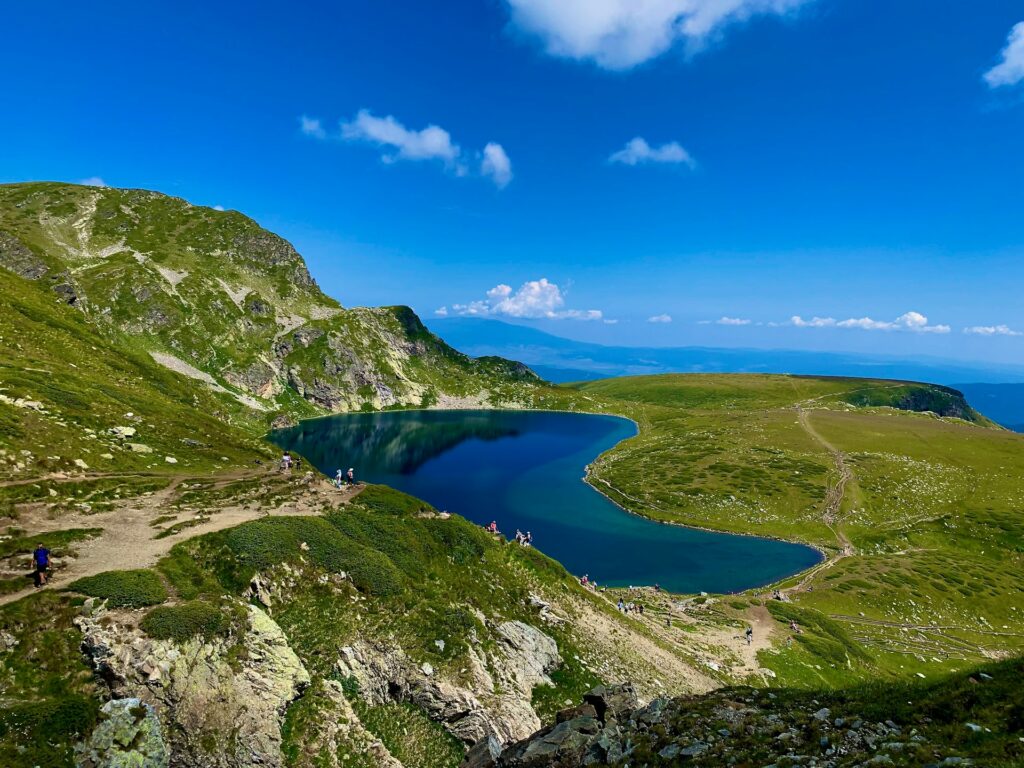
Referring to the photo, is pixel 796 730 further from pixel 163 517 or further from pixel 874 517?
pixel 874 517

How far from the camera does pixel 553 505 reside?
115688 mm

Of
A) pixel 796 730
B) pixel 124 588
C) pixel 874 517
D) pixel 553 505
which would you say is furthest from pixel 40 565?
pixel 874 517

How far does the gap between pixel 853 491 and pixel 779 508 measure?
25122mm

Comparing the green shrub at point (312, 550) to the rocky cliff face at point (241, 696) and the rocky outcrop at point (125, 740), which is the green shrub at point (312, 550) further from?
the rocky outcrop at point (125, 740)

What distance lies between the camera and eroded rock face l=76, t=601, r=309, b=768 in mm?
19047

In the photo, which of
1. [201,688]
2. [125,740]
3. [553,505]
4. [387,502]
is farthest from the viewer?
[553,505]

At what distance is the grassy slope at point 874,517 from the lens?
62.6 m

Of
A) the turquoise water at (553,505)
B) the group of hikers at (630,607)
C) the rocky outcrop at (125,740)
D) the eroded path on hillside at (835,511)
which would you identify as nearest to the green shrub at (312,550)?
the rocky outcrop at (125,740)

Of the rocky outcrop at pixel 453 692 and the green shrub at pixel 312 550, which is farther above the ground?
the green shrub at pixel 312 550

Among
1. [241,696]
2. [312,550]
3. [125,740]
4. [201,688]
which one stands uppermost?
[312,550]

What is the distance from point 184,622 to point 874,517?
13871 centimetres

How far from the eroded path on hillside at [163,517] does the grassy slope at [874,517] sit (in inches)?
1948

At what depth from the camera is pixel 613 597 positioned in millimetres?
64938

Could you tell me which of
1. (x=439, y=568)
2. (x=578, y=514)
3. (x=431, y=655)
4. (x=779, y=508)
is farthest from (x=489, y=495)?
(x=431, y=655)
